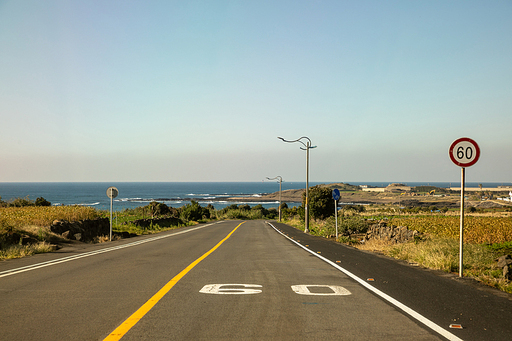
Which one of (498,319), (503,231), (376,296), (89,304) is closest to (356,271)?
(376,296)

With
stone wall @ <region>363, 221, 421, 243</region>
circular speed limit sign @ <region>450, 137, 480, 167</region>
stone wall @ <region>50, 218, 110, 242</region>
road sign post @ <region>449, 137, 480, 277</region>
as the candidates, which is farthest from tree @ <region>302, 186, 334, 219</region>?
circular speed limit sign @ <region>450, 137, 480, 167</region>

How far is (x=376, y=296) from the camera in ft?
23.8

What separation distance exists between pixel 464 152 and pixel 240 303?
6806 mm

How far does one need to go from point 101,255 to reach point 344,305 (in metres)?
9.80

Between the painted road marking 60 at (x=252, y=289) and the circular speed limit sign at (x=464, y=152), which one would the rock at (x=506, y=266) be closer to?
the circular speed limit sign at (x=464, y=152)

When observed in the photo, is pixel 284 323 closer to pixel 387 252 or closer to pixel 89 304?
pixel 89 304

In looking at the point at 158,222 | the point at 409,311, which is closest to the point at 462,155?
the point at 409,311

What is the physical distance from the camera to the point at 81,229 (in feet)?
66.5

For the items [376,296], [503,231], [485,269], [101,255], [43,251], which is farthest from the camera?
[503,231]

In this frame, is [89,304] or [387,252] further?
[387,252]

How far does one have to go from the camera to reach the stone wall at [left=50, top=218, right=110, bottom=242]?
744 inches

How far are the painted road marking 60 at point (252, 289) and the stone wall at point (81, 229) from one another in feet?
45.1

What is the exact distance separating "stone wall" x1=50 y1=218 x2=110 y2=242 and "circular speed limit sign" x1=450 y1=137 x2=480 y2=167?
17.3m

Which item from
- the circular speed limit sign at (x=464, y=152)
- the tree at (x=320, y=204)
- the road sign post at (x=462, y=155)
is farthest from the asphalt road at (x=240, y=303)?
the tree at (x=320, y=204)
